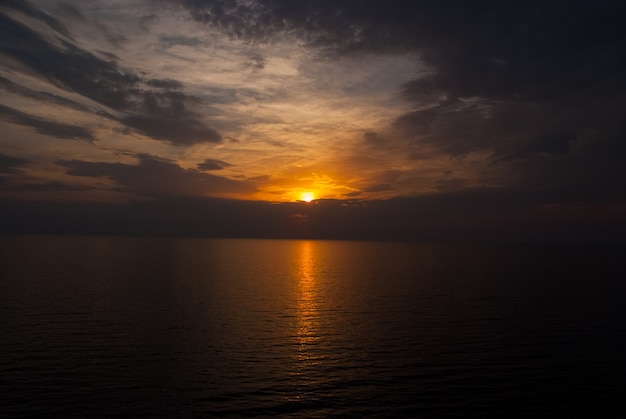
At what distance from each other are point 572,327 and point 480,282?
54.7 metres

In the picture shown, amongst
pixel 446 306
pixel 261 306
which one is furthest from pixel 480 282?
pixel 261 306

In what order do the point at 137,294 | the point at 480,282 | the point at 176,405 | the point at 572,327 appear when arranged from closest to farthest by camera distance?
the point at 176,405 < the point at 572,327 < the point at 137,294 < the point at 480,282

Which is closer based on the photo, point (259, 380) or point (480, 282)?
point (259, 380)

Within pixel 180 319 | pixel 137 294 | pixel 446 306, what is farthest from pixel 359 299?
pixel 137 294

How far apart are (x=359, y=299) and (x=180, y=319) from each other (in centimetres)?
3681

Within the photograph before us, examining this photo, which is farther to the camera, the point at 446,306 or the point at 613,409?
the point at 446,306

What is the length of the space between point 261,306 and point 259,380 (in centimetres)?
3790

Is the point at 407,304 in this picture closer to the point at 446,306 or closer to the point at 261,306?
the point at 446,306

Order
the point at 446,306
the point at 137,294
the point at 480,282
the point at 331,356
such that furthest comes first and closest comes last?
the point at 480,282, the point at 137,294, the point at 446,306, the point at 331,356

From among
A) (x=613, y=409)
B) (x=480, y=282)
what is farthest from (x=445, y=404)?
(x=480, y=282)

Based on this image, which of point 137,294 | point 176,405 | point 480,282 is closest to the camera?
point 176,405

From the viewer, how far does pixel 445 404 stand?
3334 centimetres

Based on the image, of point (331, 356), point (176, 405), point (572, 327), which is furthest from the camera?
point (572, 327)

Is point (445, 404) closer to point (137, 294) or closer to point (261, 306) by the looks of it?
point (261, 306)
